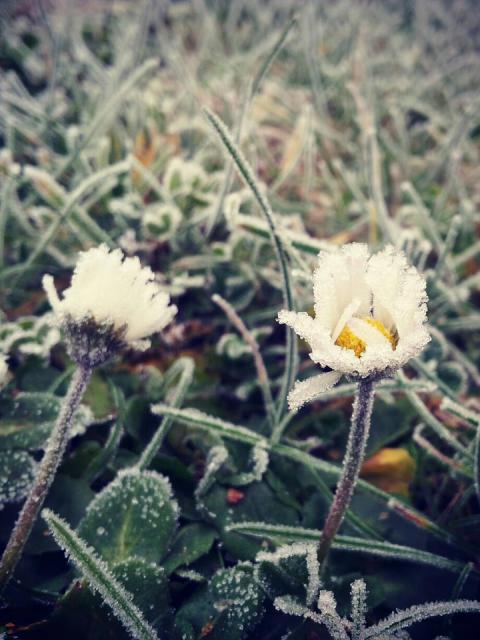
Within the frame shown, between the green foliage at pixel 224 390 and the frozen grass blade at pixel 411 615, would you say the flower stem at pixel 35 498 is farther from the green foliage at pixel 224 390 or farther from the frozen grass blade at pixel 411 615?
the frozen grass blade at pixel 411 615

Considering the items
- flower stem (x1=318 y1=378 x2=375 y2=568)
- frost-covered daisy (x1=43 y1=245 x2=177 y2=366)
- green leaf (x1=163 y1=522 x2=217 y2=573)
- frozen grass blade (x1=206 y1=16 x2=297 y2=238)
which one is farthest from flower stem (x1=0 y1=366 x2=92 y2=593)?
frozen grass blade (x1=206 y1=16 x2=297 y2=238)

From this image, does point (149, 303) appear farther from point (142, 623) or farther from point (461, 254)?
point (461, 254)

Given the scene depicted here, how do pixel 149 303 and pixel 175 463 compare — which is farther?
pixel 175 463

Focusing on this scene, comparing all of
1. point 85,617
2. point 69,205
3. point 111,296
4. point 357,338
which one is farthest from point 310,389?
point 69,205

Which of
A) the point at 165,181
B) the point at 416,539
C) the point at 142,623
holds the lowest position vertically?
the point at 416,539

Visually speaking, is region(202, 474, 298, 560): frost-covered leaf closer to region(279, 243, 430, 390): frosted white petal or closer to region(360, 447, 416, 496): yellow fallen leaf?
region(360, 447, 416, 496): yellow fallen leaf

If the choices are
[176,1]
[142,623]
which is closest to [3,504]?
[142,623]

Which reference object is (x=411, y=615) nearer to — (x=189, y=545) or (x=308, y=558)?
(x=308, y=558)

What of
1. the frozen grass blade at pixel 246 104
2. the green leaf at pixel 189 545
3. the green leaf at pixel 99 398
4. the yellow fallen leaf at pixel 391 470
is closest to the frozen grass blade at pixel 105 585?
the green leaf at pixel 189 545
